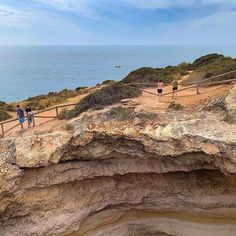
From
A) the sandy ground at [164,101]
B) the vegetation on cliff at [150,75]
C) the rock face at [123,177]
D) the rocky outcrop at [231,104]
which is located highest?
the rocky outcrop at [231,104]

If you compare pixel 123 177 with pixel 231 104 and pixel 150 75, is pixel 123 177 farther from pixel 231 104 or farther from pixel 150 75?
pixel 150 75

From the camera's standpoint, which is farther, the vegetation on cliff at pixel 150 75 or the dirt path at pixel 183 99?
the vegetation on cliff at pixel 150 75

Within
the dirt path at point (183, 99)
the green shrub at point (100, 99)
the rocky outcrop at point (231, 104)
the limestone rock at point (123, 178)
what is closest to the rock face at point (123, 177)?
the limestone rock at point (123, 178)

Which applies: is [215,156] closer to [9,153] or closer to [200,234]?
[200,234]

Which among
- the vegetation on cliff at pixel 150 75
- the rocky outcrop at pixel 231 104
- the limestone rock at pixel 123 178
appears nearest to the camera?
the limestone rock at pixel 123 178

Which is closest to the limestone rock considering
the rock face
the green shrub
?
the rock face

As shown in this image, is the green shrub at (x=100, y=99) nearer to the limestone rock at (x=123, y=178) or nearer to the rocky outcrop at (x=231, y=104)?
the limestone rock at (x=123, y=178)

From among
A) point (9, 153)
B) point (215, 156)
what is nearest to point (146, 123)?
point (215, 156)

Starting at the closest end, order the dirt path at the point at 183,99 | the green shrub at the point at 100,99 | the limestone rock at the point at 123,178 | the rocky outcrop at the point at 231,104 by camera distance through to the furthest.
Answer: the limestone rock at the point at 123,178 → the rocky outcrop at the point at 231,104 → the dirt path at the point at 183,99 → the green shrub at the point at 100,99

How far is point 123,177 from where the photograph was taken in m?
13.1

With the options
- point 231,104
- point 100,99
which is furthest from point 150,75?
point 231,104

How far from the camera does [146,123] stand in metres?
11.3

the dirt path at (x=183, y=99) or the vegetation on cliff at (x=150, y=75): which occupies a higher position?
the dirt path at (x=183, y=99)

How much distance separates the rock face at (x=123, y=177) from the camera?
10.9m
